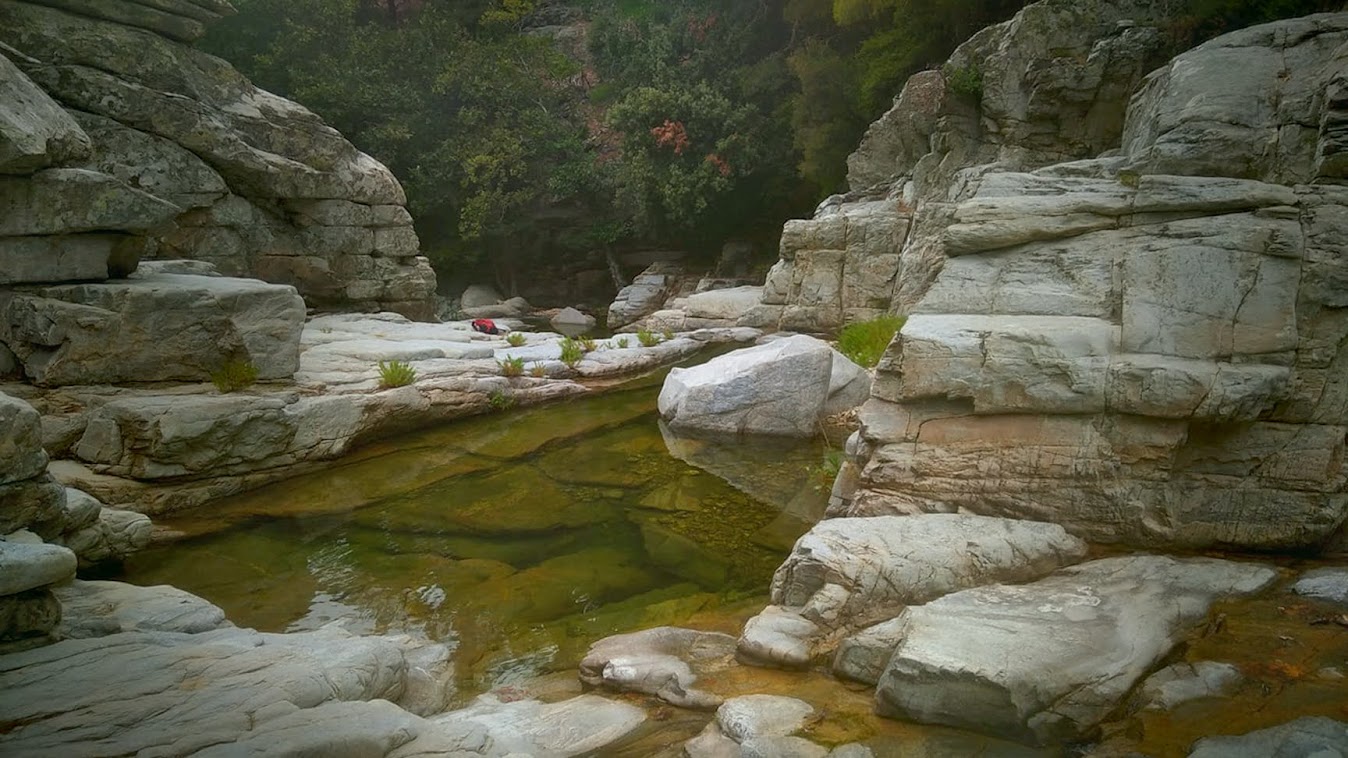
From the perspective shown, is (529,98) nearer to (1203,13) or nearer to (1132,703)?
(1203,13)

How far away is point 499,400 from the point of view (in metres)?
12.5

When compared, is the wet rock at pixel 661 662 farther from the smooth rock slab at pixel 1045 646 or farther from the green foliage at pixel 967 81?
the green foliage at pixel 967 81

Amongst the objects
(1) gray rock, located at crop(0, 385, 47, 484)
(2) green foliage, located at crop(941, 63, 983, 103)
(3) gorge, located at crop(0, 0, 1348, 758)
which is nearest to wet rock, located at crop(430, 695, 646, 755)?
(3) gorge, located at crop(0, 0, 1348, 758)

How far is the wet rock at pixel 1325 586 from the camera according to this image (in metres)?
A: 4.98

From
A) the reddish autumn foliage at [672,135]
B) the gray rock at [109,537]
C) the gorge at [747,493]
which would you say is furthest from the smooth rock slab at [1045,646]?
the reddish autumn foliage at [672,135]

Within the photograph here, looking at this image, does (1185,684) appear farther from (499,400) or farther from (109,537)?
(499,400)

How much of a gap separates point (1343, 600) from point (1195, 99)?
5.31m

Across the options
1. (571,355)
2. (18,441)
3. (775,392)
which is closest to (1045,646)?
(18,441)

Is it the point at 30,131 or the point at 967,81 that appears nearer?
the point at 30,131

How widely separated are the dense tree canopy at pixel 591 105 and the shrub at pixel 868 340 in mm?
11263

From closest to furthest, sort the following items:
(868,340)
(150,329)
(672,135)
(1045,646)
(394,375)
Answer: (1045,646), (150,329), (394,375), (868,340), (672,135)

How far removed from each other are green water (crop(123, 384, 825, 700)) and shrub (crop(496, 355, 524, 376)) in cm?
185

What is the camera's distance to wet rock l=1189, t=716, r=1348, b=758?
11.6 ft

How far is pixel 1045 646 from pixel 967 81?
14.3 m
